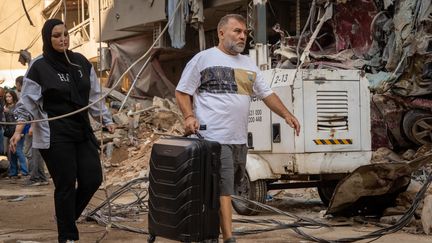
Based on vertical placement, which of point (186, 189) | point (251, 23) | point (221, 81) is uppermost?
point (251, 23)

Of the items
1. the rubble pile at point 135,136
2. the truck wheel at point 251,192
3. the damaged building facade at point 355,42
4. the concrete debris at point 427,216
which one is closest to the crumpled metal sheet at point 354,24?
the damaged building facade at point 355,42

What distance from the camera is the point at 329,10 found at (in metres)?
12.6

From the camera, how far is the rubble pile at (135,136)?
13.8 meters

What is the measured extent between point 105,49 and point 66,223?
58.3 ft

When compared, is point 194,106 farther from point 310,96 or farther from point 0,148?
point 0,148

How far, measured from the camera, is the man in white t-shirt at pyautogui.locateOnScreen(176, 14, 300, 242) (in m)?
4.69

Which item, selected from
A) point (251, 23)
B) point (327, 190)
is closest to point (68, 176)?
point (327, 190)

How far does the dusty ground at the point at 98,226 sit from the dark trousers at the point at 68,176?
93 cm

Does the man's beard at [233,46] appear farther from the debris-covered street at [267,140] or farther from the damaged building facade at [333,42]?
the damaged building facade at [333,42]

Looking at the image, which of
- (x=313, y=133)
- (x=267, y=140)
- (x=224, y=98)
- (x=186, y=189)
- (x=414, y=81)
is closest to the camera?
(x=186, y=189)

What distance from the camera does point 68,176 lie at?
4992 millimetres

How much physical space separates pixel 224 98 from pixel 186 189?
33.3 inches

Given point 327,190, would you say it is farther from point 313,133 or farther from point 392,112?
point 392,112

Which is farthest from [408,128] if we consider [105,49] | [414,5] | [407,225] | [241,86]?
[105,49]
